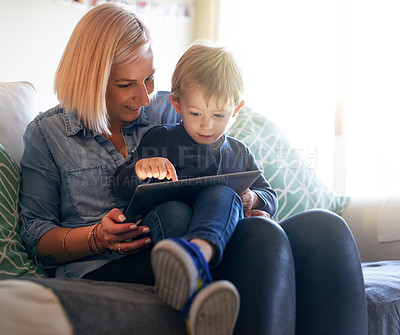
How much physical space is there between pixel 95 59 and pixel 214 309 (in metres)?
0.79

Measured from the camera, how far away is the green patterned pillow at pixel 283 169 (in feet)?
5.68

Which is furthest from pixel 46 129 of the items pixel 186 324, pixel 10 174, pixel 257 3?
pixel 257 3

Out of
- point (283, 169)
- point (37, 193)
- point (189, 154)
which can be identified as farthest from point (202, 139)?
point (283, 169)

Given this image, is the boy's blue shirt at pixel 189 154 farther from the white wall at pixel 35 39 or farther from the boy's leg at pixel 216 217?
the white wall at pixel 35 39

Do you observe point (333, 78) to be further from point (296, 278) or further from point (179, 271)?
point (179, 271)

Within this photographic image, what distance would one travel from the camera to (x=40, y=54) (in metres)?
2.60

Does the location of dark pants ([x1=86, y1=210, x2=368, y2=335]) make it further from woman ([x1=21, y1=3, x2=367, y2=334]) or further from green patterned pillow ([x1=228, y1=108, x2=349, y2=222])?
green patterned pillow ([x1=228, y1=108, x2=349, y2=222])

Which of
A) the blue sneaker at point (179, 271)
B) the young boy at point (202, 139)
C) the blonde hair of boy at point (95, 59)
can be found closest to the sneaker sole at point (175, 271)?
the blue sneaker at point (179, 271)

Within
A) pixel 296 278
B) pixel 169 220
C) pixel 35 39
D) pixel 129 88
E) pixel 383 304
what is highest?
pixel 35 39

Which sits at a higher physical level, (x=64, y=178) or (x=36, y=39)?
(x=36, y=39)

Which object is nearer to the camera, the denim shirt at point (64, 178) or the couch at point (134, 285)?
the couch at point (134, 285)

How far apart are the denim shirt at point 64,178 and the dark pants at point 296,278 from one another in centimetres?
30

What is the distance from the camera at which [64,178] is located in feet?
4.15

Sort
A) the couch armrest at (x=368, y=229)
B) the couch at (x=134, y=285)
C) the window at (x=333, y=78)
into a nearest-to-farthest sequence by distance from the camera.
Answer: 1. the couch at (x=134, y=285)
2. the couch armrest at (x=368, y=229)
3. the window at (x=333, y=78)
